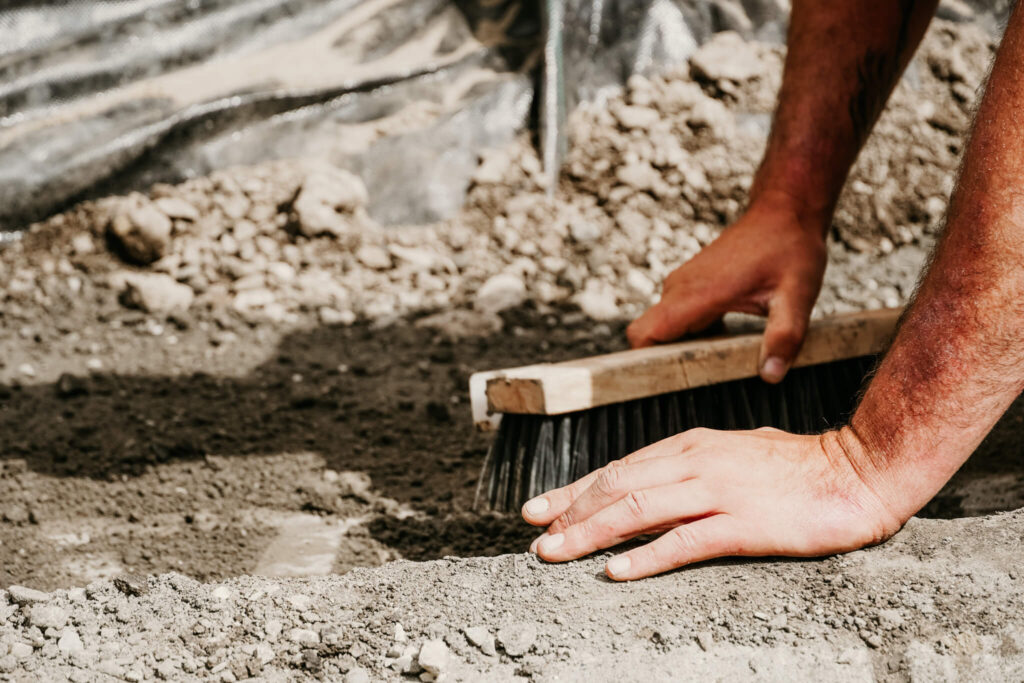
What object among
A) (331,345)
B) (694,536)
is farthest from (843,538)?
(331,345)

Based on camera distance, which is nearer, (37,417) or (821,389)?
(821,389)

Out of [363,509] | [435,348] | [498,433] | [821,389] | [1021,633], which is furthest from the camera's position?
[435,348]

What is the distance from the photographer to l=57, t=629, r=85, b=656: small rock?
1.32m

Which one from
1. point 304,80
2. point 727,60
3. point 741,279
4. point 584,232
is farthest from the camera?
point 727,60

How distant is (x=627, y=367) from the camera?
172 cm

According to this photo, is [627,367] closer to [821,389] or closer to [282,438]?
[821,389]

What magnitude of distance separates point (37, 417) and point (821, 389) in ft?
6.74

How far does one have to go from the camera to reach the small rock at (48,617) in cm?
138

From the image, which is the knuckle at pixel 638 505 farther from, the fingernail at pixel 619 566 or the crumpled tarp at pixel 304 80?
the crumpled tarp at pixel 304 80

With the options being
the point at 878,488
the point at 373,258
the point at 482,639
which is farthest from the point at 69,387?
the point at 878,488

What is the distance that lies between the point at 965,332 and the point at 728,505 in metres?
0.44

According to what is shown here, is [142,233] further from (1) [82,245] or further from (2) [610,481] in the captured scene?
(2) [610,481]

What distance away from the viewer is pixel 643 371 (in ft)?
5.69

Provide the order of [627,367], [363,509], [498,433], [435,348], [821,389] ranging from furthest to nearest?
1. [435,348]
2. [363,509]
3. [821,389]
4. [498,433]
5. [627,367]
